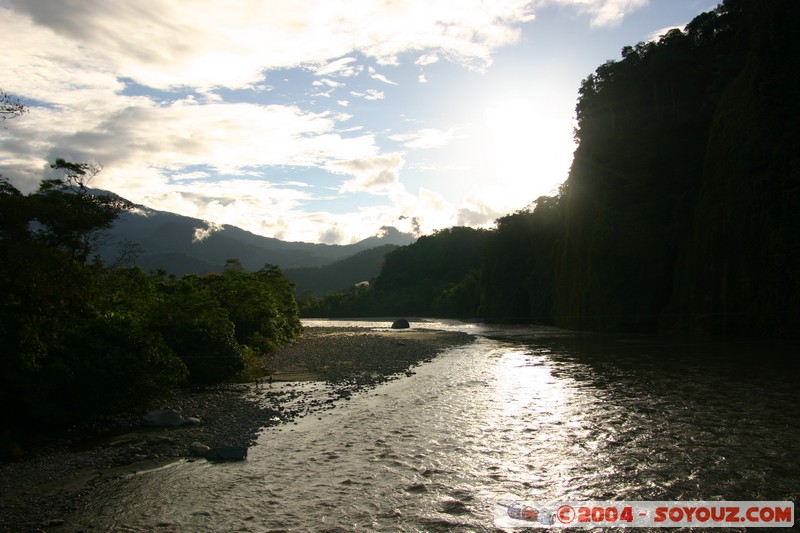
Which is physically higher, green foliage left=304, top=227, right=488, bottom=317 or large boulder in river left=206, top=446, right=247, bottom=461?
green foliage left=304, top=227, right=488, bottom=317

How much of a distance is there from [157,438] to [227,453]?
2.82 m

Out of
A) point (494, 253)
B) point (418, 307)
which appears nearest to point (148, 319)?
point (494, 253)

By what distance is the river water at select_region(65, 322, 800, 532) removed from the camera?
33.8 feet

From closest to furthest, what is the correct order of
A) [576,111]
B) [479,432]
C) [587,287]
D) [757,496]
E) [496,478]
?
[757,496], [496,478], [479,432], [587,287], [576,111]

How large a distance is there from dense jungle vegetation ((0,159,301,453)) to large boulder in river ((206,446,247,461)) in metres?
4.97

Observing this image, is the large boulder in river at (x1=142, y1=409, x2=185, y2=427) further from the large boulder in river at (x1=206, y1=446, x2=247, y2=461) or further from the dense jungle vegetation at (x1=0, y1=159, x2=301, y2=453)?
the large boulder in river at (x1=206, y1=446, x2=247, y2=461)

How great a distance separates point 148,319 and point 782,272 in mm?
42746

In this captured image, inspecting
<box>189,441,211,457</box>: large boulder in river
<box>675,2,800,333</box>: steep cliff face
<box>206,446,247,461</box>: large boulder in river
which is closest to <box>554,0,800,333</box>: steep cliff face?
<box>675,2,800,333</box>: steep cliff face

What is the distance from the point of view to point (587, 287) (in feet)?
228

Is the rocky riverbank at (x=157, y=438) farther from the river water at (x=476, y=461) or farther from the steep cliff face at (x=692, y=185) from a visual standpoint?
the steep cliff face at (x=692, y=185)

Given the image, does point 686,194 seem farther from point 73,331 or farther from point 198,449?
point 73,331

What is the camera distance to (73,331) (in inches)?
644

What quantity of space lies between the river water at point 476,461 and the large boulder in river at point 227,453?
1.22 ft

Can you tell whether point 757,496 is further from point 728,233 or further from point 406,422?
point 728,233
